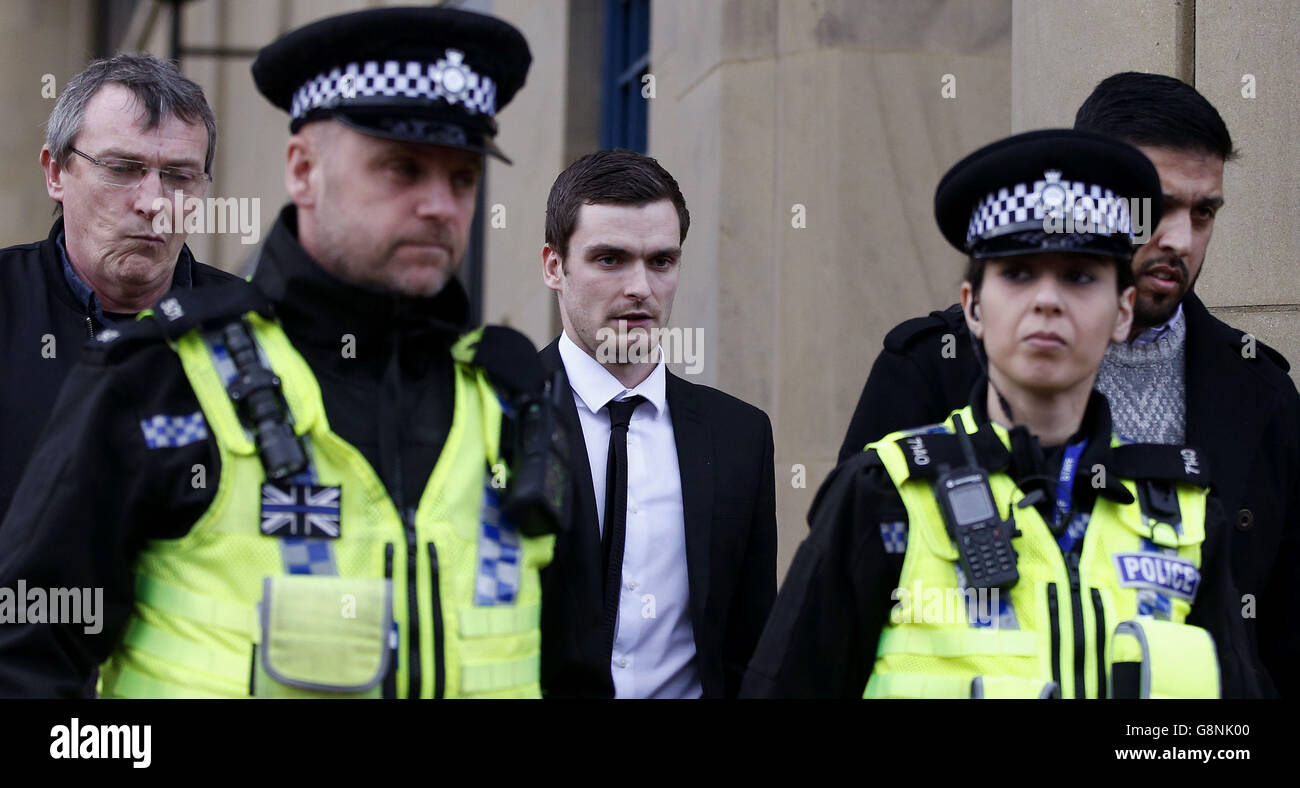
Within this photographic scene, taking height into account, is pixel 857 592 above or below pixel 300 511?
below

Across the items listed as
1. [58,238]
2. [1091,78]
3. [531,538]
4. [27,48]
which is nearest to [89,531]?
[531,538]

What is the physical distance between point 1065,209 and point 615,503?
1377 millimetres

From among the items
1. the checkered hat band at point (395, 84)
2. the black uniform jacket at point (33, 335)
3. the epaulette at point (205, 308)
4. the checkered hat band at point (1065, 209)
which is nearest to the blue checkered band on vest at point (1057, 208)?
the checkered hat band at point (1065, 209)

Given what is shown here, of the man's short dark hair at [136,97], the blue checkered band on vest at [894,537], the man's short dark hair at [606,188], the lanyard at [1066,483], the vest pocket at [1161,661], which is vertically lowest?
the vest pocket at [1161,661]

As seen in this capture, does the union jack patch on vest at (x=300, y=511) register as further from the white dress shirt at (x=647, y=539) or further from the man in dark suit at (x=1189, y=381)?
the man in dark suit at (x=1189, y=381)

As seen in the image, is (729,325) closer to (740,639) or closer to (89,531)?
(740,639)

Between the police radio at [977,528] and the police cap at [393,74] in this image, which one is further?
the police radio at [977,528]

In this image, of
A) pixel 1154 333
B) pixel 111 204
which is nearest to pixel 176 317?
pixel 111 204

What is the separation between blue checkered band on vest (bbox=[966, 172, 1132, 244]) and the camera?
3294mm

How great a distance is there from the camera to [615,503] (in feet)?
13.5

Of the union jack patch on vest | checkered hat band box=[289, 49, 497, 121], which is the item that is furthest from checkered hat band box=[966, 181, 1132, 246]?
the union jack patch on vest

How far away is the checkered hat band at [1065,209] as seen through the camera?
330 centimetres

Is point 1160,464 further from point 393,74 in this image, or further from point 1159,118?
point 393,74
